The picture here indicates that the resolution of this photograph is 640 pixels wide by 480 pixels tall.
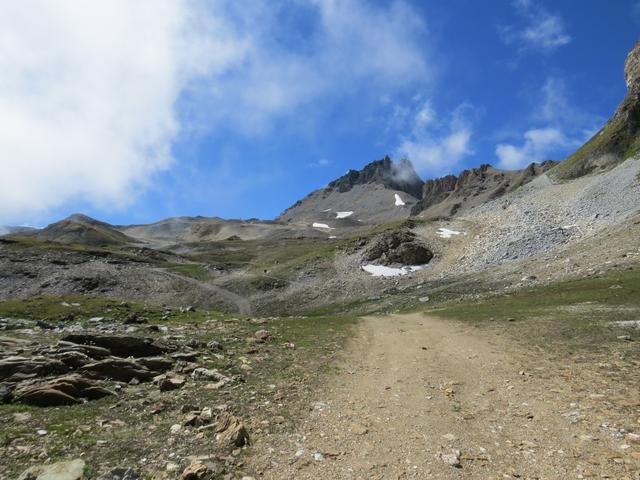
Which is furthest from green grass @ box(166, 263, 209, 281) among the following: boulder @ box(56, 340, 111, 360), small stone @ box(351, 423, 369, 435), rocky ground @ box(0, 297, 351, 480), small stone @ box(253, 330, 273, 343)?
small stone @ box(351, 423, 369, 435)

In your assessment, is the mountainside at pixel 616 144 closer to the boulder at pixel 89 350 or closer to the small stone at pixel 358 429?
the small stone at pixel 358 429

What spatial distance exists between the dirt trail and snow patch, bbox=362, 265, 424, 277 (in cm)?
6175

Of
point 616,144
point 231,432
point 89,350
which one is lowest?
point 231,432

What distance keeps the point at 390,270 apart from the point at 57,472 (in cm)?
7770

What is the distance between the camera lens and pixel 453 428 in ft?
41.9

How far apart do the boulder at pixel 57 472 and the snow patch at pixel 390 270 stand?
7428 cm

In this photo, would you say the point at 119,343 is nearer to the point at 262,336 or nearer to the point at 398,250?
the point at 262,336

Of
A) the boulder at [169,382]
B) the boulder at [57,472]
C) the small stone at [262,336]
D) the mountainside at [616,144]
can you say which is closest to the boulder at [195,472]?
the boulder at [57,472]

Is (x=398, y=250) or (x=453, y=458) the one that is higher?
(x=398, y=250)

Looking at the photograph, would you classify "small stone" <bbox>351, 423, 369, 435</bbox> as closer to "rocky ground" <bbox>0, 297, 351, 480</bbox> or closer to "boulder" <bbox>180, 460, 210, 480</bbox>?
"rocky ground" <bbox>0, 297, 351, 480</bbox>

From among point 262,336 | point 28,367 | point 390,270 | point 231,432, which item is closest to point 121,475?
point 231,432

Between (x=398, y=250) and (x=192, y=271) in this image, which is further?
(x=192, y=271)

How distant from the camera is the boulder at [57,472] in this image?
30.4 ft

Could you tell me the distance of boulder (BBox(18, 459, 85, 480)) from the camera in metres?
9.26
